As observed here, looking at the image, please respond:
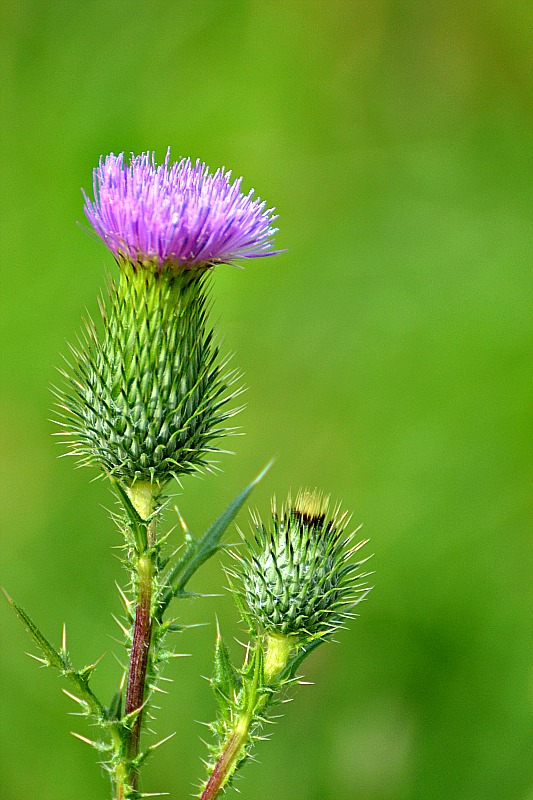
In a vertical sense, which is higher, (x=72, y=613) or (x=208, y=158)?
(x=208, y=158)

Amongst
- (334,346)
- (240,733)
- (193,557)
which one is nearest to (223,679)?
(240,733)

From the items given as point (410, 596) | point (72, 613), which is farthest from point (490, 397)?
point (72, 613)

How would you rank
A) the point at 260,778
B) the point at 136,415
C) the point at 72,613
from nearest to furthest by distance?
the point at 136,415 < the point at 260,778 < the point at 72,613

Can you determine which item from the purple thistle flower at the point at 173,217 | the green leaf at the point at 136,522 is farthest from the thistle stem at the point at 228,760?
the purple thistle flower at the point at 173,217

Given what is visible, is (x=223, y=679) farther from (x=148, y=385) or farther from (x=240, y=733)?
(x=148, y=385)

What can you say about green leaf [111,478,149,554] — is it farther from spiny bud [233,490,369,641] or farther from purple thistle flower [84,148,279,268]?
purple thistle flower [84,148,279,268]

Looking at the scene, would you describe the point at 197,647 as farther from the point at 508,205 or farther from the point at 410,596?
the point at 508,205
